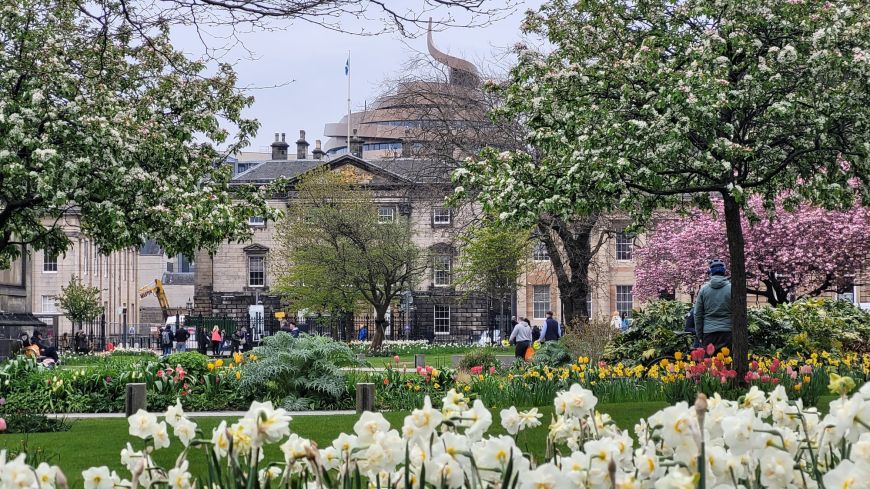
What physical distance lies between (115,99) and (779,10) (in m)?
10.6

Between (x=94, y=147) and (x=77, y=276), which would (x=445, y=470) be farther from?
(x=77, y=276)

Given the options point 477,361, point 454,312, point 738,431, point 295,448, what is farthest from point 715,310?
point 454,312

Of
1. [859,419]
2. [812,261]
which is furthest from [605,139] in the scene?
[812,261]

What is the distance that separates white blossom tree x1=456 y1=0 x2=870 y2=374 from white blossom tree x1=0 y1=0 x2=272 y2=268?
233 inches

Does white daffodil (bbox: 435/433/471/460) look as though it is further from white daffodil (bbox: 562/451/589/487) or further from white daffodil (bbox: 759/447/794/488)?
white daffodil (bbox: 759/447/794/488)

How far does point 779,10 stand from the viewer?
501 inches

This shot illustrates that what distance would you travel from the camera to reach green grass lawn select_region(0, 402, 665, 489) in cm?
874

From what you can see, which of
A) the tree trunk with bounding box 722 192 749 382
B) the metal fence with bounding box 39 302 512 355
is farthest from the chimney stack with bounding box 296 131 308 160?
the tree trunk with bounding box 722 192 749 382

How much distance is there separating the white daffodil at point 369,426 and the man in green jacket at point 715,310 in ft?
36.8

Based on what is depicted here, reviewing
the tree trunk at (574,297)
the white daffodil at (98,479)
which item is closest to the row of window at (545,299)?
the tree trunk at (574,297)

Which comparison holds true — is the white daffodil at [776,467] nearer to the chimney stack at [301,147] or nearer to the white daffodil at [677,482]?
the white daffodil at [677,482]

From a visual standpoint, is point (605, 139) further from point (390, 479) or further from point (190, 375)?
point (390, 479)

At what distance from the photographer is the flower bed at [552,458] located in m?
2.91

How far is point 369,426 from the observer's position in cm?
329
